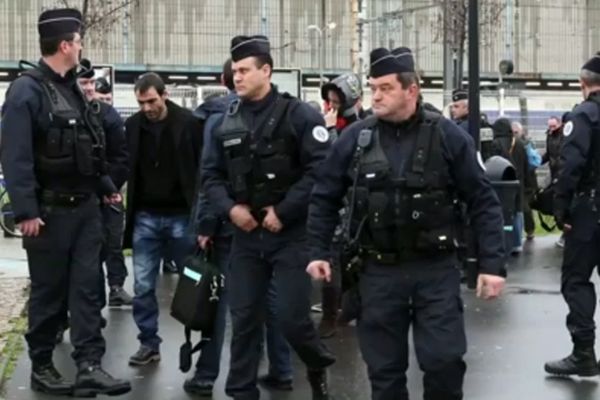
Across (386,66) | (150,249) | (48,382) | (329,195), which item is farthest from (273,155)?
(48,382)

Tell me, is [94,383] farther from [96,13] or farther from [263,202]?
[96,13]

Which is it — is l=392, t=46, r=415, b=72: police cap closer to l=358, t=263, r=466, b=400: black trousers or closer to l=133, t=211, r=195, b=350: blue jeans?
l=358, t=263, r=466, b=400: black trousers

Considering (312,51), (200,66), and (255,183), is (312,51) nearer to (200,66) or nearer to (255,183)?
(200,66)

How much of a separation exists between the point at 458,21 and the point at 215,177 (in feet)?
97.5

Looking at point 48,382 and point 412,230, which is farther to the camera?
point 48,382

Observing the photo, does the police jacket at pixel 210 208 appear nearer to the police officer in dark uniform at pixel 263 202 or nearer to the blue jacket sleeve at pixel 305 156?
the police officer in dark uniform at pixel 263 202

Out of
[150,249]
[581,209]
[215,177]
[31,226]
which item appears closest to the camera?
[215,177]

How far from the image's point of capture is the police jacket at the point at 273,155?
6.94 m

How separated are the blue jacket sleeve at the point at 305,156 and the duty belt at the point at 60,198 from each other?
1.33 metres

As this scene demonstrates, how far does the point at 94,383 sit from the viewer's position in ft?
24.7

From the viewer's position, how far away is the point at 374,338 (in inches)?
237

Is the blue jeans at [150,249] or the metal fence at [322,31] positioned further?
the metal fence at [322,31]

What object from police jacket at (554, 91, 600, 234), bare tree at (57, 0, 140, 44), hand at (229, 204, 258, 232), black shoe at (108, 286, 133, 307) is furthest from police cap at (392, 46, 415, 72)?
bare tree at (57, 0, 140, 44)

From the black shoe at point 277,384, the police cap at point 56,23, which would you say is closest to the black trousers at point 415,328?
the black shoe at point 277,384
